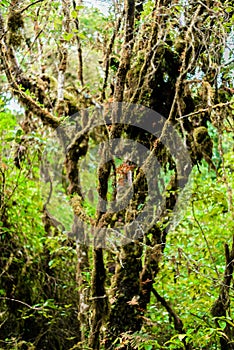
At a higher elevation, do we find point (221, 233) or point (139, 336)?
point (221, 233)

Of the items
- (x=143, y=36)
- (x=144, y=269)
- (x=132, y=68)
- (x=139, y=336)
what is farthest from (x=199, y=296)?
(x=143, y=36)

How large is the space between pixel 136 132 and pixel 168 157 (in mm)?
330

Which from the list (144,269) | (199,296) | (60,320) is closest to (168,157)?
(144,269)

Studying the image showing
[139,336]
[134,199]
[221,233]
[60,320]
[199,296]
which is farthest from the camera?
[60,320]

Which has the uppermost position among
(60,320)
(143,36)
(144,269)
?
(143,36)

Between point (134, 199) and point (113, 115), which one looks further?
point (134, 199)

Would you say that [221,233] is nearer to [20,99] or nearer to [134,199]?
[134,199]

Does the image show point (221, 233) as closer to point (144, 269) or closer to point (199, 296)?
point (199, 296)

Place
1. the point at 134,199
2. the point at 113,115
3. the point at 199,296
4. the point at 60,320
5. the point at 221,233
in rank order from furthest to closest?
the point at 60,320 < the point at 221,233 < the point at 199,296 < the point at 134,199 < the point at 113,115

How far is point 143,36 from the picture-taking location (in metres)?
3.71

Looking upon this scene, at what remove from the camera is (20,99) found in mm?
4059

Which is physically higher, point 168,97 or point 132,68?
point 132,68

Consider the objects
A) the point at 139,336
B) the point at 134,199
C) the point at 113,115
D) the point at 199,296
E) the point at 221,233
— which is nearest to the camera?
the point at 139,336

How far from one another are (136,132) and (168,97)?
42 centimetres
